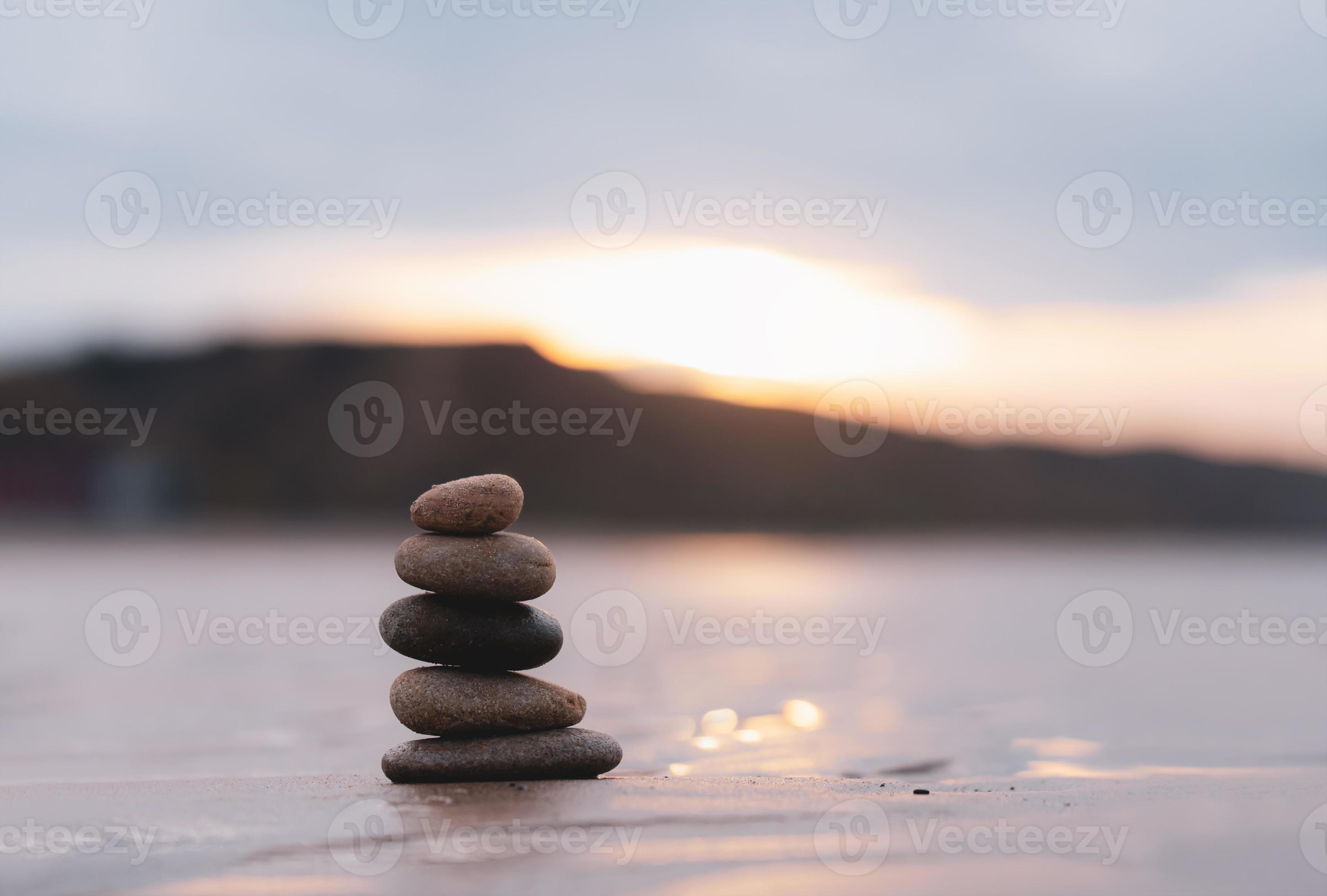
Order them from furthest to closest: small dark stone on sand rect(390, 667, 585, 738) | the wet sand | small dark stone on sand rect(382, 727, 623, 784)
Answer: small dark stone on sand rect(390, 667, 585, 738) < small dark stone on sand rect(382, 727, 623, 784) < the wet sand

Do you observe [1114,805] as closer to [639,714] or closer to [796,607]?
[639,714]

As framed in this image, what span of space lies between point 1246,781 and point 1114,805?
198cm

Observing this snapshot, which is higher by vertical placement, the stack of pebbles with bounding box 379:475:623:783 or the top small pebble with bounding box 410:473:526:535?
the top small pebble with bounding box 410:473:526:535

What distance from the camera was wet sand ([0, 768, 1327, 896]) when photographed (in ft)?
20.5

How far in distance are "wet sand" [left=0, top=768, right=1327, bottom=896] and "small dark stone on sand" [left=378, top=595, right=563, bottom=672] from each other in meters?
1.19

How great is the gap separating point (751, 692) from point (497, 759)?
873 centimetres

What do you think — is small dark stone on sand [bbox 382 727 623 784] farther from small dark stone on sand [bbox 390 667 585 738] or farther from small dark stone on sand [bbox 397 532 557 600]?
small dark stone on sand [bbox 397 532 557 600]

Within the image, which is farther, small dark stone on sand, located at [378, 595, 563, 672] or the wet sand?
small dark stone on sand, located at [378, 595, 563, 672]

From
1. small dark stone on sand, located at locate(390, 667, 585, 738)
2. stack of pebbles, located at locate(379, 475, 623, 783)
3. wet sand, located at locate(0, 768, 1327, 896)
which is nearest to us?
wet sand, located at locate(0, 768, 1327, 896)

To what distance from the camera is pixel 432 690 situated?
932cm

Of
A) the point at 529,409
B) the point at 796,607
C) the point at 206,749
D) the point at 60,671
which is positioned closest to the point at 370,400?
the point at 529,409

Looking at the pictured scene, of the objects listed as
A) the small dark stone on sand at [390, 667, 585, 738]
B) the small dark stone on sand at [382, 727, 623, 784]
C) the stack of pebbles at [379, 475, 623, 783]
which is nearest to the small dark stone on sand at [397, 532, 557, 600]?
the stack of pebbles at [379, 475, 623, 783]

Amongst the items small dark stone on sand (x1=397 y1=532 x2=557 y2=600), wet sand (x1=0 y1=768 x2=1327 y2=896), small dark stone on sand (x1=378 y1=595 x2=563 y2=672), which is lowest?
wet sand (x1=0 y1=768 x2=1327 y2=896)

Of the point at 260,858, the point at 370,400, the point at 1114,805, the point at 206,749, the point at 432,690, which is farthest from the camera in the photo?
the point at 370,400
